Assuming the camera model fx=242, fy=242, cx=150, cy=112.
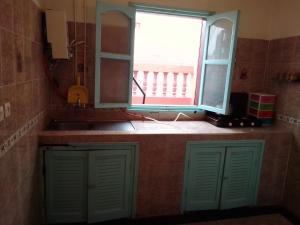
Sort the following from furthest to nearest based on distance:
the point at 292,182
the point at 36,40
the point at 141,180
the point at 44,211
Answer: the point at 292,182, the point at 141,180, the point at 44,211, the point at 36,40

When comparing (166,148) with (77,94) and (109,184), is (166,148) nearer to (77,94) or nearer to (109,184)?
(109,184)

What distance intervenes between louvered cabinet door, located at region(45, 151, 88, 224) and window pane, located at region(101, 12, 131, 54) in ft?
3.12

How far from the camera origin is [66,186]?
73.6 inches

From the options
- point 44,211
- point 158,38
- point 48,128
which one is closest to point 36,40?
point 48,128

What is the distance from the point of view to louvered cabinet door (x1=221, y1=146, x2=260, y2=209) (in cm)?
219

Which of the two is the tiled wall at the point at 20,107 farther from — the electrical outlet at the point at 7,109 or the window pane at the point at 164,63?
the window pane at the point at 164,63

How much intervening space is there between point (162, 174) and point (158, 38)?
3094 millimetres

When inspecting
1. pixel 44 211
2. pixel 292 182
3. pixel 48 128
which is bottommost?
pixel 44 211

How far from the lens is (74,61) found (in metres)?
2.18

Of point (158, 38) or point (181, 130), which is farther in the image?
point (158, 38)

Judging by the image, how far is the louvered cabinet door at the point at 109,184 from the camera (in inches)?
74.0

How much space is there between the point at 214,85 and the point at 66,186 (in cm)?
167

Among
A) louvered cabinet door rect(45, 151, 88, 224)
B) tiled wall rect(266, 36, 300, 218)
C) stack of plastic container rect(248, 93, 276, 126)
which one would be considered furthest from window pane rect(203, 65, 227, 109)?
louvered cabinet door rect(45, 151, 88, 224)

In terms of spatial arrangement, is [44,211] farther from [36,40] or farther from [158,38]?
[158,38]
